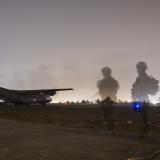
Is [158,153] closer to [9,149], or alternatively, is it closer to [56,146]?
[56,146]

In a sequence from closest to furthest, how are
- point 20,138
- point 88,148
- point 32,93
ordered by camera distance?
point 88,148 < point 20,138 < point 32,93

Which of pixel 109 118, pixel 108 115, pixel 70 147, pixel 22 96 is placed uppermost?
pixel 22 96

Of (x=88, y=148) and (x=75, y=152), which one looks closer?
(x=75, y=152)

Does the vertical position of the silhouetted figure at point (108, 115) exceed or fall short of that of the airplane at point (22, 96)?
it falls short

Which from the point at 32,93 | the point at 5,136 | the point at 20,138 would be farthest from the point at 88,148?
the point at 32,93

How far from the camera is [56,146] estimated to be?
50.1ft

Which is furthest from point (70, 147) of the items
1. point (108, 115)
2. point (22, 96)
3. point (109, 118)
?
point (22, 96)

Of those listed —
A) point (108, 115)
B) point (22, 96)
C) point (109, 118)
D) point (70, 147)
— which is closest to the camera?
point (70, 147)

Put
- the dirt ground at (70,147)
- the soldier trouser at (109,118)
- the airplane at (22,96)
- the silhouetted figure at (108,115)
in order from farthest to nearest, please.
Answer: the airplane at (22,96) < the silhouetted figure at (108,115) < the soldier trouser at (109,118) < the dirt ground at (70,147)

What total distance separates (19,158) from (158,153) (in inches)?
226

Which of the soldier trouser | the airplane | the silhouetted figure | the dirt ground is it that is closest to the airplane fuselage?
the airplane

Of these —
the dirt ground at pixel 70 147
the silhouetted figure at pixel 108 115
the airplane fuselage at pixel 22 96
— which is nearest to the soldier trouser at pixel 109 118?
the silhouetted figure at pixel 108 115

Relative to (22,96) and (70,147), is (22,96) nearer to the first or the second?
(22,96)

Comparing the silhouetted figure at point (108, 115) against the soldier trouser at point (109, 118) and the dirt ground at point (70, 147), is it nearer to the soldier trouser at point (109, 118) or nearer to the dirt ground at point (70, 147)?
Result: the soldier trouser at point (109, 118)
